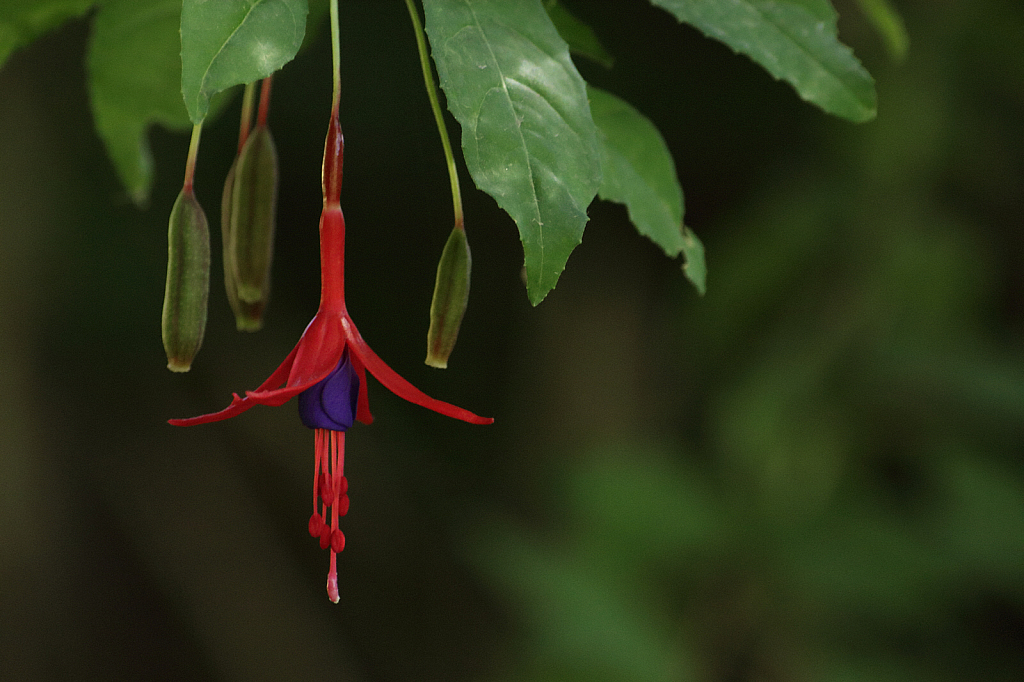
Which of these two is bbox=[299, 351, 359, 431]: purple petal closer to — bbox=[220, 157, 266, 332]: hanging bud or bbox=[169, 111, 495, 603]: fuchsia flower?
bbox=[169, 111, 495, 603]: fuchsia flower

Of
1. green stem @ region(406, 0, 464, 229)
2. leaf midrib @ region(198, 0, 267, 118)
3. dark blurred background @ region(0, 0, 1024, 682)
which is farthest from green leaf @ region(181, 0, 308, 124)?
dark blurred background @ region(0, 0, 1024, 682)

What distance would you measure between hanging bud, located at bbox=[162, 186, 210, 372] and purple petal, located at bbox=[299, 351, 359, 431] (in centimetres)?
9

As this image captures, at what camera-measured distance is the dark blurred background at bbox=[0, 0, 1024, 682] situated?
1.60 meters

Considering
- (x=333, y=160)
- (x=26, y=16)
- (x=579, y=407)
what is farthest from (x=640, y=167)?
(x=579, y=407)

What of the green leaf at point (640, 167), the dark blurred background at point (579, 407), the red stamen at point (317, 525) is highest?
Result: the green leaf at point (640, 167)

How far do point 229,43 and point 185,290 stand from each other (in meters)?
0.16

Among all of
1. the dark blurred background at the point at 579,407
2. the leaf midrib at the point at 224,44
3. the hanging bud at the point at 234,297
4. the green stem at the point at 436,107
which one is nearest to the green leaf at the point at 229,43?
the leaf midrib at the point at 224,44

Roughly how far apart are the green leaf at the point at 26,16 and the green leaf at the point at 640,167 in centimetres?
31

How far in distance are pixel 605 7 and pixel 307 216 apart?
38.3 inches

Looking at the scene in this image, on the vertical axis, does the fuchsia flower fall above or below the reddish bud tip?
below

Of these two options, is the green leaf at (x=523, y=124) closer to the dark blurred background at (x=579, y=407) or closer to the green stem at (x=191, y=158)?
the green stem at (x=191, y=158)

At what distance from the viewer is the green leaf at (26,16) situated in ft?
1.77

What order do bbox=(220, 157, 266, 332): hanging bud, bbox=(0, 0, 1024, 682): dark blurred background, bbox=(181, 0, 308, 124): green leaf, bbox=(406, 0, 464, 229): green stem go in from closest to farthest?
1. bbox=(181, 0, 308, 124): green leaf
2. bbox=(406, 0, 464, 229): green stem
3. bbox=(220, 157, 266, 332): hanging bud
4. bbox=(0, 0, 1024, 682): dark blurred background

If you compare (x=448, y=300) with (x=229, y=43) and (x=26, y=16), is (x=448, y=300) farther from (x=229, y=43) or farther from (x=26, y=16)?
(x=26, y=16)
